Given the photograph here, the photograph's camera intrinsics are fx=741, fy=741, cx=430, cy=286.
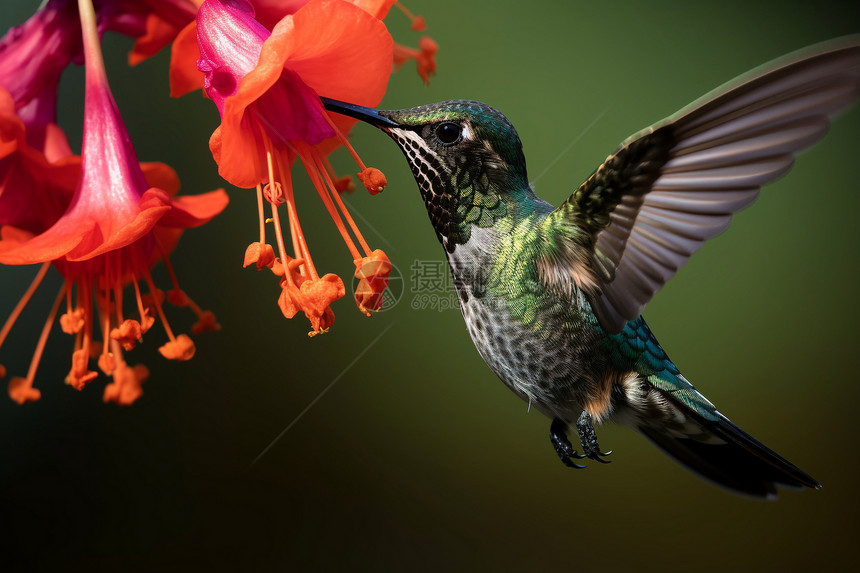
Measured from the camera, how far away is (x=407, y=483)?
1821 mm

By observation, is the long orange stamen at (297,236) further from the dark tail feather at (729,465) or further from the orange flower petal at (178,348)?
the dark tail feather at (729,465)

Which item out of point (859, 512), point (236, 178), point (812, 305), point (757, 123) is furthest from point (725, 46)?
point (236, 178)

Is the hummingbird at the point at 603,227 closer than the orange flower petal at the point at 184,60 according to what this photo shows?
Yes

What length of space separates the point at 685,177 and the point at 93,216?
0.57 metres

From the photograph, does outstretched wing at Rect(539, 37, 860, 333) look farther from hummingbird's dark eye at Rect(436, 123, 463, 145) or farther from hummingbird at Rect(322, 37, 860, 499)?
hummingbird's dark eye at Rect(436, 123, 463, 145)

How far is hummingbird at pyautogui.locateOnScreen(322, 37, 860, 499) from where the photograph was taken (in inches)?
24.7

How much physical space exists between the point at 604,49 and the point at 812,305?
0.86 metres

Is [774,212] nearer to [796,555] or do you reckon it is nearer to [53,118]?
[796,555]

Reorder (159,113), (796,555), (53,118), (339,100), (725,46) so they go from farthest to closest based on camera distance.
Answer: (725,46)
(796,555)
(159,113)
(53,118)
(339,100)

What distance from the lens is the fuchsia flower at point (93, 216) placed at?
700 mm

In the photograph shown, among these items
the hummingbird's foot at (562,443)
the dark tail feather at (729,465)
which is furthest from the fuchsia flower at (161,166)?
the dark tail feather at (729,465)

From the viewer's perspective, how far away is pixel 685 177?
703mm

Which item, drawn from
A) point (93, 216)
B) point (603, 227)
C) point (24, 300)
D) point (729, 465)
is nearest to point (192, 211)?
point (93, 216)

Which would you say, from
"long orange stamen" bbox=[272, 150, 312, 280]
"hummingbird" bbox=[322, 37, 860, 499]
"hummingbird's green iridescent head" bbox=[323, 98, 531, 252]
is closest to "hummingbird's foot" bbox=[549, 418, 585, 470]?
"hummingbird" bbox=[322, 37, 860, 499]
